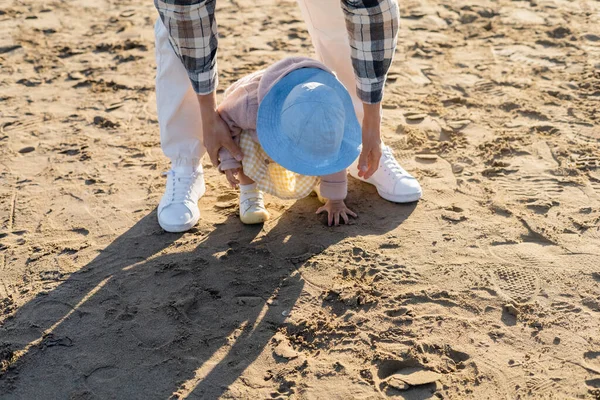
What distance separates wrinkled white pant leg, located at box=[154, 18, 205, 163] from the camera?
2951mm

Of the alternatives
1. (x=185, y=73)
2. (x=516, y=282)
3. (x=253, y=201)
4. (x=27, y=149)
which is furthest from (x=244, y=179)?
(x=27, y=149)

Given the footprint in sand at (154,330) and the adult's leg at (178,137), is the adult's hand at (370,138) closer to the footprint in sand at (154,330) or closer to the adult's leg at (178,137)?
the adult's leg at (178,137)

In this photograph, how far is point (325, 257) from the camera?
2.87m

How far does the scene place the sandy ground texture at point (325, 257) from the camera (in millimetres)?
2367

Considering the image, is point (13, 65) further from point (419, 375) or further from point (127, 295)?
point (419, 375)

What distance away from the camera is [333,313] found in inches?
103

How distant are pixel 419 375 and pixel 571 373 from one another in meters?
0.46

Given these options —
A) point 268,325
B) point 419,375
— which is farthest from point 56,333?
point 419,375

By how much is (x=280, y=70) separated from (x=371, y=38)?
0.42 m

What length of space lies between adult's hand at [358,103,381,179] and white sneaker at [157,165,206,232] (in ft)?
2.46

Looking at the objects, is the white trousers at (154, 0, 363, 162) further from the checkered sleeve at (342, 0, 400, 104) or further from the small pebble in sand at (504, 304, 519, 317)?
the small pebble in sand at (504, 304, 519, 317)

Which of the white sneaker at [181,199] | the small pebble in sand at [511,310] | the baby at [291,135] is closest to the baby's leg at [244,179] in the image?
the baby at [291,135]

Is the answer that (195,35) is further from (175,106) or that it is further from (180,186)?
(180,186)

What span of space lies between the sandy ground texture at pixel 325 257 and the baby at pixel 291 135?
0.15 m
